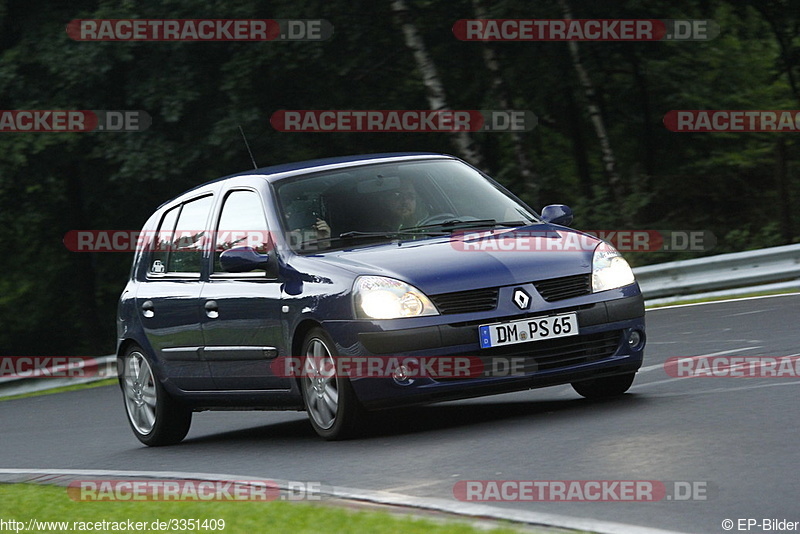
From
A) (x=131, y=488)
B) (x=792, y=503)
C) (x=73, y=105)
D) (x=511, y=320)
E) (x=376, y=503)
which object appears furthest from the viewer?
(x=73, y=105)

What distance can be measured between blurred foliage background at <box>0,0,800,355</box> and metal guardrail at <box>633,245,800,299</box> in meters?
7.31

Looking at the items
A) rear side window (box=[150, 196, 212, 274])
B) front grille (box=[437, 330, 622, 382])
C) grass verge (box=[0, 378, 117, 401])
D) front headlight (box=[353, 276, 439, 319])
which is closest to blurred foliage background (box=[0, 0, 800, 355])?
grass verge (box=[0, 378, 117, 401])

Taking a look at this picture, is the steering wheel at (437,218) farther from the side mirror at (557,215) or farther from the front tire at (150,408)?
the front tire at (150,408)

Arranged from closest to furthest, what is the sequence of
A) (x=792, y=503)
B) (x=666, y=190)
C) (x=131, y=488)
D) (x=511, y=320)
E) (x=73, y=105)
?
(x=792, y=503)
(x=131, y=488)
(x=511, y=320)
(x=666, y=190)
(x=73, y=105)

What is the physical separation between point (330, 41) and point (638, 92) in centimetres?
641

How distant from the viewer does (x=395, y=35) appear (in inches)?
1155

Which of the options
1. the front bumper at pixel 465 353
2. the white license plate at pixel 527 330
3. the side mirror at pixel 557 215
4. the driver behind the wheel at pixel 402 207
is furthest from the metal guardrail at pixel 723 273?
the white license plate at pixel 527 330

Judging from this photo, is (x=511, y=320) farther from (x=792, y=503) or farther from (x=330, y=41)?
(x=330, y=41)

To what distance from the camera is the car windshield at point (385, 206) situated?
31.1 ft

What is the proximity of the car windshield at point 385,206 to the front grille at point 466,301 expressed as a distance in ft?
2.99

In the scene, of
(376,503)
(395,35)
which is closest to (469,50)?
(395,35)

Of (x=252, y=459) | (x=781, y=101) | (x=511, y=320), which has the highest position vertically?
(x=781, y=101)

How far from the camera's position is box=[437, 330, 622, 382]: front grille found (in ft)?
28.0

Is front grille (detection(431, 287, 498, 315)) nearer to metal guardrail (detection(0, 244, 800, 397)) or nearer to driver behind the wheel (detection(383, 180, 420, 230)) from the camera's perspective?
driver behind the wheel (detection(383, 180, 420, 230))
